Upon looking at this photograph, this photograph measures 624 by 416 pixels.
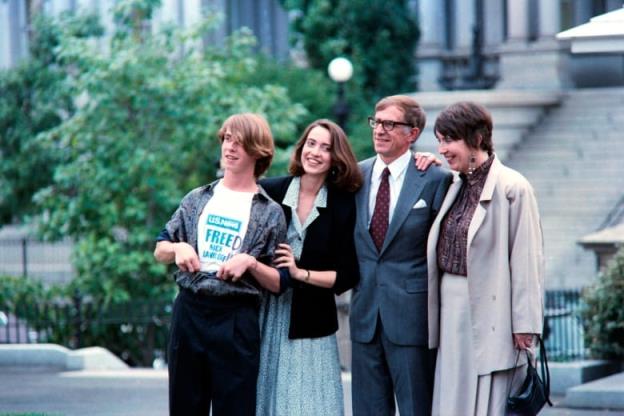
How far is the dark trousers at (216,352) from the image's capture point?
7250mm

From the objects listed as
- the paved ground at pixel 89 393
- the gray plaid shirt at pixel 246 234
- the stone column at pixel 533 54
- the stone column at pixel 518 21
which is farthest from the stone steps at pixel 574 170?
the gray plaid shirt at pixel 246 234

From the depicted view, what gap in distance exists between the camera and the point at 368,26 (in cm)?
3034

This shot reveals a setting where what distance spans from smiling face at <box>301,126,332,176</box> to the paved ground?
12.9 ft

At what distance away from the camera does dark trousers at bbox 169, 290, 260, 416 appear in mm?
7250

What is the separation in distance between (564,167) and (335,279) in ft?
66.8

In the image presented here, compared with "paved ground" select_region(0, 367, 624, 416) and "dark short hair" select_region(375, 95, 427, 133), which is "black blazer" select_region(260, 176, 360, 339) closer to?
"dark short hair" select_region(375, 95, 427, 133)

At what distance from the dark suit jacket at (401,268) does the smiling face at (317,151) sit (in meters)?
Result: 0.34

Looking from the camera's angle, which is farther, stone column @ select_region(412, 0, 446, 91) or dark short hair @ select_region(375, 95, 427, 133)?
stone column @ select_region(412, 0, 446, 91)

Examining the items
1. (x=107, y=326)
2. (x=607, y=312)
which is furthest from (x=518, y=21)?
(x=607, y=312)

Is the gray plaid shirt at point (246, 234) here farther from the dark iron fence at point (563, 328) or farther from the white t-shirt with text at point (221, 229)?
the dark iron fence at point (563, 328)

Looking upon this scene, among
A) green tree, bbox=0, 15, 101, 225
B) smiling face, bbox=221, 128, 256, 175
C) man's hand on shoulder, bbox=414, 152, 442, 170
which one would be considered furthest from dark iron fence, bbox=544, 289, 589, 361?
green tree, bbox=0, 15, 101, 225

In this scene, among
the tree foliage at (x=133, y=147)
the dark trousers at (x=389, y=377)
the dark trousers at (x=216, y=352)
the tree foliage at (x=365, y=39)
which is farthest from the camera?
the tree foliage at (x=365, y=39)

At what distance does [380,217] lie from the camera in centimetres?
760

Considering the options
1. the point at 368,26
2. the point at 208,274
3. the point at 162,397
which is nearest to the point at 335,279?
the point at 208,274
